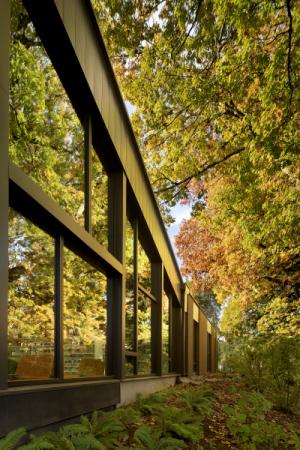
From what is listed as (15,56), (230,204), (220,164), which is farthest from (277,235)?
(15,56)

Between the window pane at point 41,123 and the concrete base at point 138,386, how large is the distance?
2.86 metres

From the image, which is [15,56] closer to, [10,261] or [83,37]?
[83,37]

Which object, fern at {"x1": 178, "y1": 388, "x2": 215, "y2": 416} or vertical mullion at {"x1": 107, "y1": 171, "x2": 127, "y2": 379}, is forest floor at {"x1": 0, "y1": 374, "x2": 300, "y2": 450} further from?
vertical mullion at {"x1": 107, "y1": 171, "x2": 127, "y2": 379}

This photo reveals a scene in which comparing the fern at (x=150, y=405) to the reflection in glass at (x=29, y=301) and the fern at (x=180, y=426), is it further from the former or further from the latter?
the reflection in glass at (x=29, y=301)

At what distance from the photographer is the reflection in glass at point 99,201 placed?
6.12m

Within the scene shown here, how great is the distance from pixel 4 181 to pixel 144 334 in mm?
6283

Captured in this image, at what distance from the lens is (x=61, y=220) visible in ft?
14.1

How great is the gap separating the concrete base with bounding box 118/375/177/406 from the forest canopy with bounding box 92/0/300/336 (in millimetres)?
5103

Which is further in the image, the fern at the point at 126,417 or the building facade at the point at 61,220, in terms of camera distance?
the fern at the point at 126,417

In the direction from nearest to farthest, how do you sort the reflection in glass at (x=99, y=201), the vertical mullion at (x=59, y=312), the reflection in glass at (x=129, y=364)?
1. the vertical mullion at (x=59, y=312)
2. the reflection in glass at (x=99, y=201)
3. the reflection in glass at (x=129, y=364)

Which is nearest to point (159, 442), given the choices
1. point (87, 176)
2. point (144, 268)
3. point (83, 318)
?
point (83, 318)

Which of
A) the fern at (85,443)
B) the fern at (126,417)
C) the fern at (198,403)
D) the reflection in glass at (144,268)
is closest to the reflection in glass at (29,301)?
the fern at (85,443)

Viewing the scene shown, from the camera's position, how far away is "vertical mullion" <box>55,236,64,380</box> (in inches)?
174

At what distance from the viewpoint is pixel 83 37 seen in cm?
492
